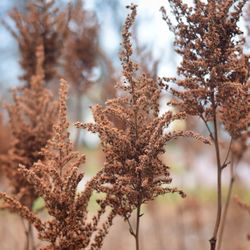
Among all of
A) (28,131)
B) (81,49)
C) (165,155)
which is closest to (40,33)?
(81,49)

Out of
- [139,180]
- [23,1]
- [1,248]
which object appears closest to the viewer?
[139,180]

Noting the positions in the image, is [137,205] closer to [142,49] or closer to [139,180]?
[139,180]

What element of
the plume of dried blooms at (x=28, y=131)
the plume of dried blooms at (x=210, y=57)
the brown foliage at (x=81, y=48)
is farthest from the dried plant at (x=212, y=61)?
the brown foliage at (x=81, y=48)

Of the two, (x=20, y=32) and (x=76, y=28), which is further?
(x=76, y=28)

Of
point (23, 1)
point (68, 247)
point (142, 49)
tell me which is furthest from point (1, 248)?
point (68, 247)

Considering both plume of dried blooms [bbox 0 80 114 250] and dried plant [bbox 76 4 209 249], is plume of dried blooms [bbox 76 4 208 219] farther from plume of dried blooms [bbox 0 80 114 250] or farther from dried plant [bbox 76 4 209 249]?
plume of dried blooms [bbox 0 80 114 250]

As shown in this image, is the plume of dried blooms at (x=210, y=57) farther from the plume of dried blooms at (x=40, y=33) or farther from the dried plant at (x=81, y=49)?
the dried plant at (x=81, y=49)

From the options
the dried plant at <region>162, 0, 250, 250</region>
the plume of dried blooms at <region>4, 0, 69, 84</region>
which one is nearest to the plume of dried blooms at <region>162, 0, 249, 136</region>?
the dried plant at <region>162, 0, 250, 250</region>
